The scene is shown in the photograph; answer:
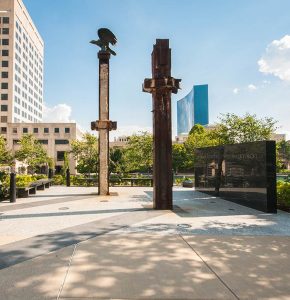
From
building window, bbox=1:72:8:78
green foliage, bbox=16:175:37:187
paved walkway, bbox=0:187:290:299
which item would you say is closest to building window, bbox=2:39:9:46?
building window, bbox=1:72:8:78

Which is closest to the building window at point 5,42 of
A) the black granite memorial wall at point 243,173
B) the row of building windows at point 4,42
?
the row of building windows at point 4,42

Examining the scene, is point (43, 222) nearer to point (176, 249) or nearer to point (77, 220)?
point (77, 220)

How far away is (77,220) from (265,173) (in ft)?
25.0

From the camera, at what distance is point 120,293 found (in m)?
3.99

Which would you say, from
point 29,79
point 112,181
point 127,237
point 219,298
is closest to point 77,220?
point 127,237

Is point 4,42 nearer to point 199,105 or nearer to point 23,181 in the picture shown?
point 23,181

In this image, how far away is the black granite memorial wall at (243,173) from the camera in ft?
37.5

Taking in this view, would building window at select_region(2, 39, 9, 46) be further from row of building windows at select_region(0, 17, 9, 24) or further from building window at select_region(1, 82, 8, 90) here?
building window at select_region(1, 82, 8, 90)

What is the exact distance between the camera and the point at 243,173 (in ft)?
44.1

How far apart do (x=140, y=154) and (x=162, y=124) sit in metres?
25.1

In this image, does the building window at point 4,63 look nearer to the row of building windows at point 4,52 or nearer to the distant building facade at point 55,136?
the row of building windows at point 4,52

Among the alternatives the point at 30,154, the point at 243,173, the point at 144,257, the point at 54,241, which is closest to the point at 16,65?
the point at 30,154

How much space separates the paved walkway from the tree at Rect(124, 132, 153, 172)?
25905 mm

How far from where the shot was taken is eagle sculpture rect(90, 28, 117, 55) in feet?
55.4
